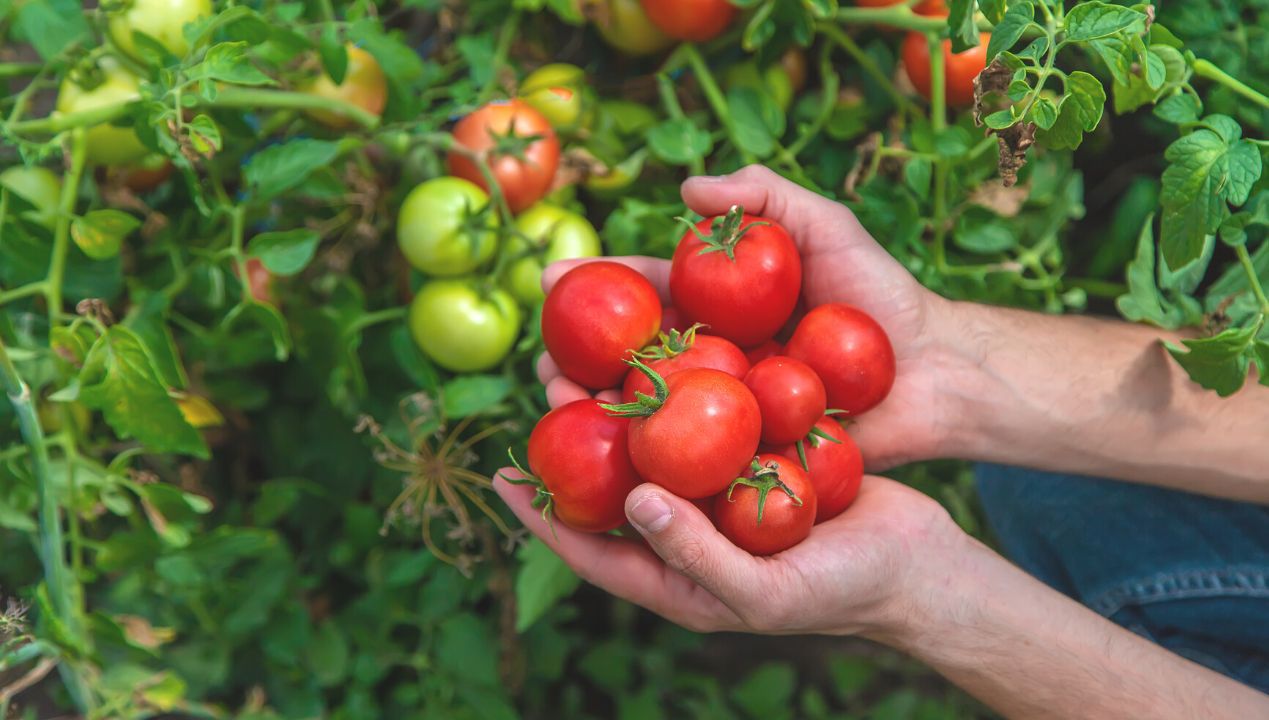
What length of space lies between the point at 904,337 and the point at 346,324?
0.59 m

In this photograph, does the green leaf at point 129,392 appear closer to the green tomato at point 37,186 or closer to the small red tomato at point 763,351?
the green tomato at point 37,186

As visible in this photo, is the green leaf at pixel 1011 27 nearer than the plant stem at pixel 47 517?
Yes

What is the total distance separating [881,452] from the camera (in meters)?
0.96

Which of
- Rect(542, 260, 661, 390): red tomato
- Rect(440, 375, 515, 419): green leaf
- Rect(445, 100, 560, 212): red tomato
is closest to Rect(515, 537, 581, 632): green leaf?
Rect(440, 375, 515, 419): green leaf

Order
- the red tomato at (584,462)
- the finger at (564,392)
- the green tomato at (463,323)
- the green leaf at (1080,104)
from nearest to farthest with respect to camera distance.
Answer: the green leaf at (1080,104) < the red tomato at (584,462) < the finger at (564,392) < the green tomato at (463,323)

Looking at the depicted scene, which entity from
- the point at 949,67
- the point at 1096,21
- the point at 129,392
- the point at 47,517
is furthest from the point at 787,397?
the point at 47,517

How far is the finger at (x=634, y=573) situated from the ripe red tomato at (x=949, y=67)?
1.92 feet

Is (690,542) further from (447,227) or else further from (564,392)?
(447,227)

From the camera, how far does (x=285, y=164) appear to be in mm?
898

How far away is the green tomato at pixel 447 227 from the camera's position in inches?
36.7

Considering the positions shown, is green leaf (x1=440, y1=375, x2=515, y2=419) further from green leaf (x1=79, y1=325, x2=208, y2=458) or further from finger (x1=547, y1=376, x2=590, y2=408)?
green leaf (x1=79, y1=325, x2=208, y2=458)

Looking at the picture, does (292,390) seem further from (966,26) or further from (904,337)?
(966,26)

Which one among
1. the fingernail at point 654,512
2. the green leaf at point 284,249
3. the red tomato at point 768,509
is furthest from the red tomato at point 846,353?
the green leaf at point 284,249

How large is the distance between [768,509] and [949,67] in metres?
0.54
